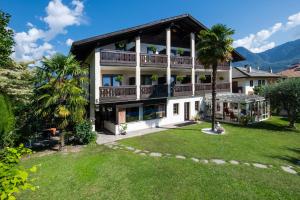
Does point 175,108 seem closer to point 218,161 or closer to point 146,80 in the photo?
point 146,80

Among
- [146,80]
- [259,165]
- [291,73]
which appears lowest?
[259,165]

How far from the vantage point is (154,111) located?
2200 cm

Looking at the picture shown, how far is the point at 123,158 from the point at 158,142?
418 centimetres

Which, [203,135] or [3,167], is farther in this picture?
[203,135]

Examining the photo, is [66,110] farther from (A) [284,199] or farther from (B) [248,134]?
(B) [248,134]

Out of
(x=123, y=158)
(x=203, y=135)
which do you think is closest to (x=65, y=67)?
(x=123, y=158)

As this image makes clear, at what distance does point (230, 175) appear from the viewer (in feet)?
33.0

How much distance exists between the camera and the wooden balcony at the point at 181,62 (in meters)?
22.6

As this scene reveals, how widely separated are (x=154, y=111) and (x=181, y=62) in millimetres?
6996

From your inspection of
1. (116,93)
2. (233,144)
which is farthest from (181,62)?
(233,144)

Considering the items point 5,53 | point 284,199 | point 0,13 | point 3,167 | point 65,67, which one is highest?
point 0,13

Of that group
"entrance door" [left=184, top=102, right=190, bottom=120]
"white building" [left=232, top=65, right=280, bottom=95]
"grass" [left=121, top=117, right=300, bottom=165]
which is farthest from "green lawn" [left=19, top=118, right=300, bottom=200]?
"white building" [left=232, top=65, right=280, bottom=95]

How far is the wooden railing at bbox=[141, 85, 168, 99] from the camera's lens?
2016 centimetres

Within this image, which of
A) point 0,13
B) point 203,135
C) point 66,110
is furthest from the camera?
point 203,135
